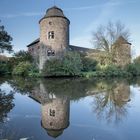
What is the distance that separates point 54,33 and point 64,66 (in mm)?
6981

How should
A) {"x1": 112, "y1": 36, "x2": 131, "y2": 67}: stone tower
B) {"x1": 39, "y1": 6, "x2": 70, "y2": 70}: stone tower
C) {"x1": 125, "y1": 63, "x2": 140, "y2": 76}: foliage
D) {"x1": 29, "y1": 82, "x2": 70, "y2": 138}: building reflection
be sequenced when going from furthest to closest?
{"x1": 125, "y1": 63, "x2": 140, "y2": 76}: foliage, {"x1": 112, "y1": 36, "x2": 131, "y2": 67}: stone tower, {"x1": 39, "y1": 6, "x2": 70, "y2": 70}: stone tower, {"x1": 29, "y1": 82, "x2": 70, "y2": 138}: building reflection

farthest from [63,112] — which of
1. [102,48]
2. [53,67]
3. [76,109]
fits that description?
[102,48]

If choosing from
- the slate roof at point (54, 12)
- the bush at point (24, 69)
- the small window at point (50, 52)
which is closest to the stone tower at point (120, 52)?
the slate roof at point (54, 12)

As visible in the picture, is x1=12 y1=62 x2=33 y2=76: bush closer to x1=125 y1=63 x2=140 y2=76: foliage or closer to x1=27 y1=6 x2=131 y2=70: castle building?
x1=27 y1=6 x2=131 y2=70: castle building

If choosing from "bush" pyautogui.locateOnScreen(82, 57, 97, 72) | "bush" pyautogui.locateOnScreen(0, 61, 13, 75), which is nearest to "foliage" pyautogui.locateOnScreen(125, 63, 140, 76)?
"bush" pyautogui.locateOnScreen(82, 57, 97, 72)

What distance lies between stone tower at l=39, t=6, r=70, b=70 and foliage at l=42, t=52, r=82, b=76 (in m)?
2.89

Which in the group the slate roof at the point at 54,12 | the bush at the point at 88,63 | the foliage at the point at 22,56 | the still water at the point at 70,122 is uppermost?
the slate roof at the point at 54,12

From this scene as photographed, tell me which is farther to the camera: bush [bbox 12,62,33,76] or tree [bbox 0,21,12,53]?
bush [bbox 12,62,33,76]

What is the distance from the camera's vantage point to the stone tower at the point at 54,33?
38250 millimetres

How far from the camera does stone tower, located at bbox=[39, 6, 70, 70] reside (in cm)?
3825

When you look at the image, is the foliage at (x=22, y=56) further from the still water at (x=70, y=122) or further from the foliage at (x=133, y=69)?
the still water at (x=70, y=122)

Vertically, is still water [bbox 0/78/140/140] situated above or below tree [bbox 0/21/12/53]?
below

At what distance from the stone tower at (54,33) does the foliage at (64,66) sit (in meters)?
2.89

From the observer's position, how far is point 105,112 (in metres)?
9.05
